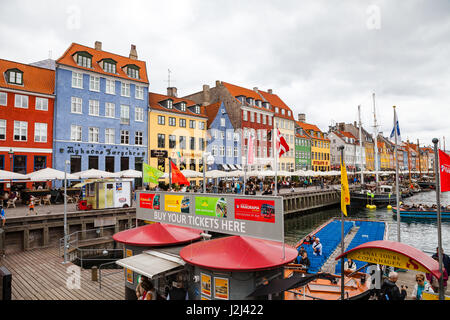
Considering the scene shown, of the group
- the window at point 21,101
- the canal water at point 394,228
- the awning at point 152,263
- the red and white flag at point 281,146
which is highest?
the window at point 21,101

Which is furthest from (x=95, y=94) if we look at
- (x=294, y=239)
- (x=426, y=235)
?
(x=426, y=235)

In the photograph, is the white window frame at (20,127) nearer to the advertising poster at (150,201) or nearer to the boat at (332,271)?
the advertising poster at (150,201)

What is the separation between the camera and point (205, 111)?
53.2m

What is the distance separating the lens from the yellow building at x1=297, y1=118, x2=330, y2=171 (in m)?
75.6

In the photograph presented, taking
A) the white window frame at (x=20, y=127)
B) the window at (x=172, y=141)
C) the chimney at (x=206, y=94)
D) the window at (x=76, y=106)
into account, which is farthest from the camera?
the chimney at (x=206, y=94)

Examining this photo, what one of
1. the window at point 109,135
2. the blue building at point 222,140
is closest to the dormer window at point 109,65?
the window at point 109,135

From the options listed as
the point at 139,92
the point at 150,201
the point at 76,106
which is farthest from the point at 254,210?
the point at 139,92

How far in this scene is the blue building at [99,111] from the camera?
109 feet

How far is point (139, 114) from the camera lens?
40.2m

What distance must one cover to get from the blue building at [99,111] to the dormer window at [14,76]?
342cm

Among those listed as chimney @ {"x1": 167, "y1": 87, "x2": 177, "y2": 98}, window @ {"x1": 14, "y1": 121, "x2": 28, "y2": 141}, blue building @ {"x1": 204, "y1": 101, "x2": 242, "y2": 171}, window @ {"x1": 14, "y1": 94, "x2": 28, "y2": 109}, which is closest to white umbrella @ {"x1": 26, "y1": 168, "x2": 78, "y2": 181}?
window @ {"x1": 14, "y1": 121, "x2": 28, "y2": 141}

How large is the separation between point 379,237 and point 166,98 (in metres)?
34.2

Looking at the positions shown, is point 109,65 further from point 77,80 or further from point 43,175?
point 43,175

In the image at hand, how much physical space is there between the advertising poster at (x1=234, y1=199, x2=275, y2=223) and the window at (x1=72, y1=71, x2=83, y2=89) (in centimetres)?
3428
